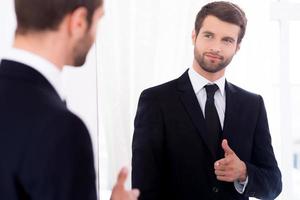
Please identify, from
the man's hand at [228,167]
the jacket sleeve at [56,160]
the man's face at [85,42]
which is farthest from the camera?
the man's hand at [228,167]

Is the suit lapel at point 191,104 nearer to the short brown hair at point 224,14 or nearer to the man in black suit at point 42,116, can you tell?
the short brown hair at point 224,14

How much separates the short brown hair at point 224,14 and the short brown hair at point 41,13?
0.61 metres

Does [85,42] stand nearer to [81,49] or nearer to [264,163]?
[81,49]

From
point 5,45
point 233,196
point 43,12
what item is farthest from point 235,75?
point 43,12

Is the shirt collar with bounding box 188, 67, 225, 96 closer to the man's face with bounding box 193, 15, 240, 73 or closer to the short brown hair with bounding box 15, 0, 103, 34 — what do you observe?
the man's face with bounding box 193, 15, 240, 73

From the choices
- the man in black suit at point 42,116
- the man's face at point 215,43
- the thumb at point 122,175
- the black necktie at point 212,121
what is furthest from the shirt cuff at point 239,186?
the man in black suit at point 42,116

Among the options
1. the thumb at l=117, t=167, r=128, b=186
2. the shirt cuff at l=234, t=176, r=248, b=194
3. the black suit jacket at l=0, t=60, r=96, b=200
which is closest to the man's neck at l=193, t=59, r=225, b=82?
the shirt cuff at l=234, t=176, r=248, b=194

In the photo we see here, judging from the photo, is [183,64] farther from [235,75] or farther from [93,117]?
[93,117]

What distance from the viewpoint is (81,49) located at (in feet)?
2.33

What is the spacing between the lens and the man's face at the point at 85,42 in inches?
27.3

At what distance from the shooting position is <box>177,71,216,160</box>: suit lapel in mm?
1175

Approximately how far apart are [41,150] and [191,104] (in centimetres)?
68

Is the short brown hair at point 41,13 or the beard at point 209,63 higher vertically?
the short brown hair at point 41,13

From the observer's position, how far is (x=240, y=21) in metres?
1.21
